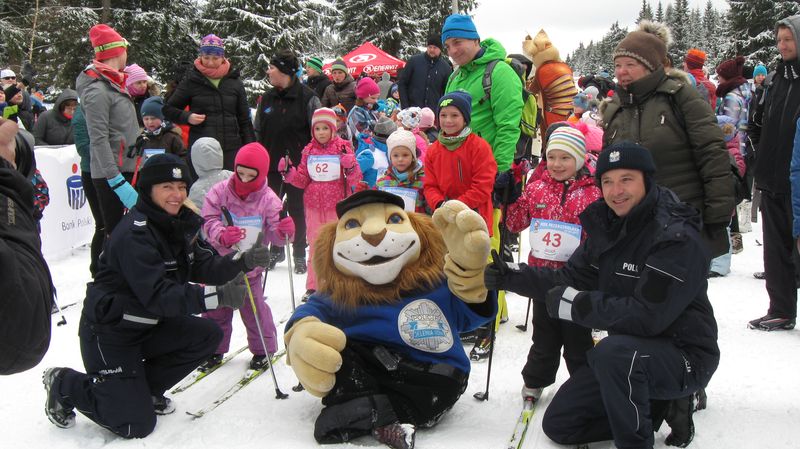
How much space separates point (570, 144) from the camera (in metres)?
3.96

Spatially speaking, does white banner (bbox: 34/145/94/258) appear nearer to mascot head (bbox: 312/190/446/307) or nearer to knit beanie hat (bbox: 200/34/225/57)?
knit beanie hat (bbox: 200/34/225/57)

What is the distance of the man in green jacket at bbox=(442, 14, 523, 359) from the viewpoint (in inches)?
185

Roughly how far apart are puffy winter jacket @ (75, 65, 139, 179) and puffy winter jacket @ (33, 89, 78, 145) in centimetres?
374

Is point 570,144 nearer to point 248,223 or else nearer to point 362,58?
point 248,223

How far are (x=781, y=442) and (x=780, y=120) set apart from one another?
252cm

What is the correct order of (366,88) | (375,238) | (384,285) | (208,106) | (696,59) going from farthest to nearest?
(696,59), (366,88), (208,106), (384,285), (375,238)

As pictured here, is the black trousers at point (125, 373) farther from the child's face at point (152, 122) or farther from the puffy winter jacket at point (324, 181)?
the child's face at point (152, 122)

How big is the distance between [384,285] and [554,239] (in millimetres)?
1218

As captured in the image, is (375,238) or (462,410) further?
(462,410)

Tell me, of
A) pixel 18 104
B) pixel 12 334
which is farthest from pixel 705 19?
pixel 12 334

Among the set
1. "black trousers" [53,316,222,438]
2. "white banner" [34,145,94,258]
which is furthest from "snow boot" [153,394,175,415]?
"white banner" [34,145,94,258]

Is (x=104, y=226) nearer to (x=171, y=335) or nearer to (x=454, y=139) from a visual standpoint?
(x=171, y=335)

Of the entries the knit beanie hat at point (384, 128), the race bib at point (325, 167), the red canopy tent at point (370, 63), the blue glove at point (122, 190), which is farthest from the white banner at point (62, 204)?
the red canopy tent at point (370, 63)

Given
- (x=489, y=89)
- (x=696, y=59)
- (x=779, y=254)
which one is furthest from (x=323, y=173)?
(x=696, y=59)
